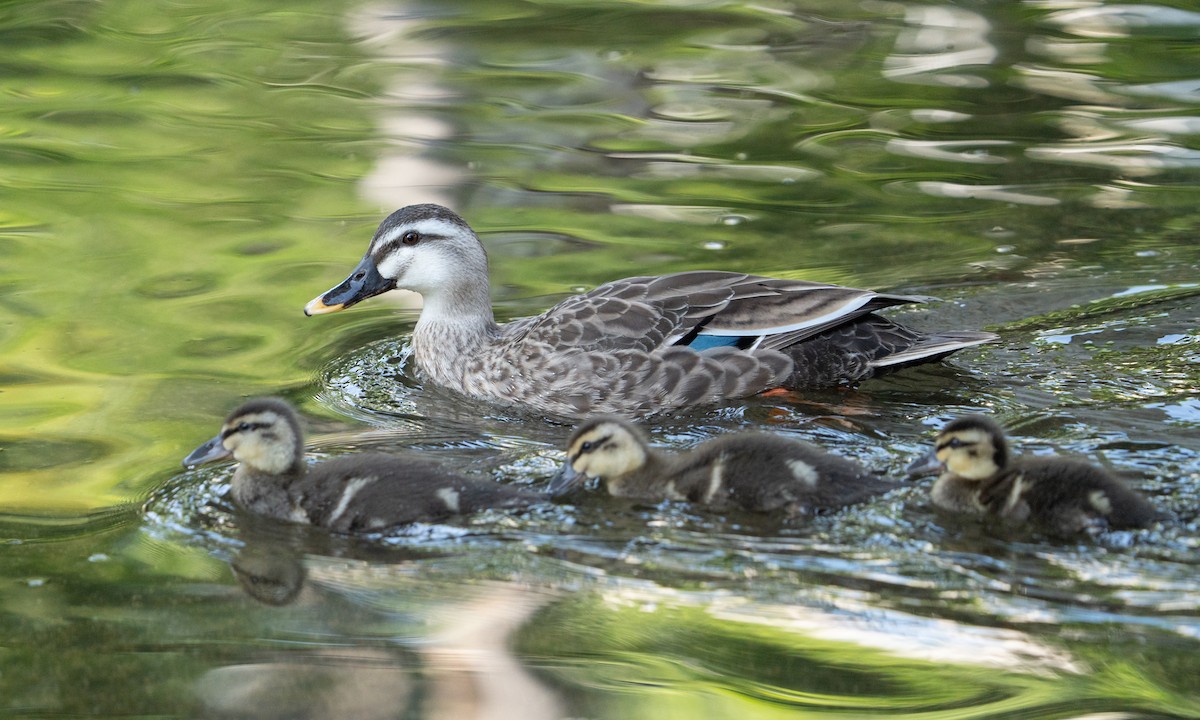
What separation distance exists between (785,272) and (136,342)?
3.63 m

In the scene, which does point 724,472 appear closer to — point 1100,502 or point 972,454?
point 972,454

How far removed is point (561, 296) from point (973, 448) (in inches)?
144

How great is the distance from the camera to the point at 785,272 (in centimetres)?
879

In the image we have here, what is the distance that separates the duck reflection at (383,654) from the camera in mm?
4453

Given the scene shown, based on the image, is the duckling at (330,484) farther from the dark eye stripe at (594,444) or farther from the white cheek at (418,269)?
the white cheek at (418,269)

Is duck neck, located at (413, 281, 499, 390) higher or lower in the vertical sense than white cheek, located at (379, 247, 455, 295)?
lower

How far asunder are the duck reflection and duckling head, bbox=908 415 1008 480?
1597 millimetres

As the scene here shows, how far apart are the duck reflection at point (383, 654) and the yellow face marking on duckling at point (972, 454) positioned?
5.26 feet

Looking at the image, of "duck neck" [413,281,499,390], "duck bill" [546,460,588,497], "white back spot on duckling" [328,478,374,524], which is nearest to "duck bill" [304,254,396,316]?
"duck neck" [413,281,499,390]

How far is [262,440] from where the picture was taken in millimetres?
5715

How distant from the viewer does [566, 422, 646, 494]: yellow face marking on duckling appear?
5.71m

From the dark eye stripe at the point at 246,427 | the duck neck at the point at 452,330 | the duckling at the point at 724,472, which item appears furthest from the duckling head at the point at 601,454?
the duck neck at the point at 452,330

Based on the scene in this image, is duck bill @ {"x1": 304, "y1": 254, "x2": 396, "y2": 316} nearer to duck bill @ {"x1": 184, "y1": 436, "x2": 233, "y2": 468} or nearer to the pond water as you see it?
the pond water

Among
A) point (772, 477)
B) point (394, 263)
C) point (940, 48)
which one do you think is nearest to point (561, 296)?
point (394, 263)
